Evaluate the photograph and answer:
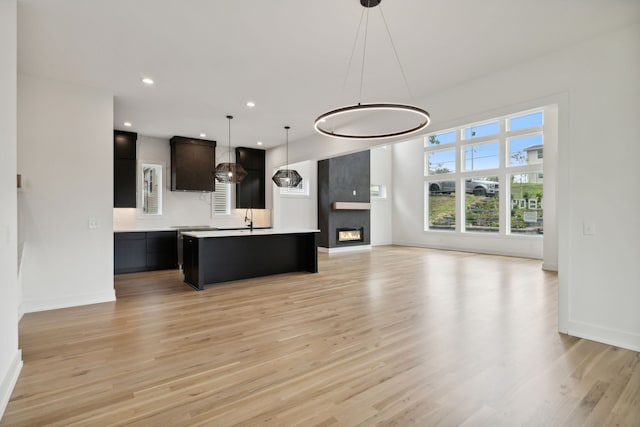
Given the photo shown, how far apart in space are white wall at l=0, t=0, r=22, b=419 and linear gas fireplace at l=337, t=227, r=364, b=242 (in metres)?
8.19

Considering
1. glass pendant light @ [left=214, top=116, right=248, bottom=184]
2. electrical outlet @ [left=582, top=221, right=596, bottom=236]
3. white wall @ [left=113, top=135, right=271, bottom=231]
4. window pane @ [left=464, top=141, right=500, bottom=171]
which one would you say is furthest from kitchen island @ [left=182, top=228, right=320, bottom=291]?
window pane @ [left=464, top=141, right=500, bottom=171]

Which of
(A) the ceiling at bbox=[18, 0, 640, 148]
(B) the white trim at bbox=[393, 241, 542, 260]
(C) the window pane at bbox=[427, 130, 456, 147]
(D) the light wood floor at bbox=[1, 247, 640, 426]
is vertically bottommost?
(D) the light wood floor at bbox=[1, 247, 640, 426]

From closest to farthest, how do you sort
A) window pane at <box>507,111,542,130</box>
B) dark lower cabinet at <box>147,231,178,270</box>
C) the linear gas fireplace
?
dark lower cabinet at <box>147,231,178,270</box> → window pane at <box>507,111,542,130</box> → the linear gas fireplace

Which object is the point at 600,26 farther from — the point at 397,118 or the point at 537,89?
the point at 397,118

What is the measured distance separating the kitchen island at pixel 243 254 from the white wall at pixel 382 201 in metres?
5.37

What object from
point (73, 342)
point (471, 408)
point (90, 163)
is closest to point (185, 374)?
point (73, 342)

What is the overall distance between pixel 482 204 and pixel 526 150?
1.85 metres

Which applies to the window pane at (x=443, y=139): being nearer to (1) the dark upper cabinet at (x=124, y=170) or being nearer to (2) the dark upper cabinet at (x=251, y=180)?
(2) the dark upper cabinet at (x=251, y=180)

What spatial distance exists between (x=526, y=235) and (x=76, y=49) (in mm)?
9780

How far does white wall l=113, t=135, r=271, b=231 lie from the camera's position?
7.31 metres

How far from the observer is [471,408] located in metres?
2.05

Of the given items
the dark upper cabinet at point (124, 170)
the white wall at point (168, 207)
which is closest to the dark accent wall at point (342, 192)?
the white wall at point (168, 207)

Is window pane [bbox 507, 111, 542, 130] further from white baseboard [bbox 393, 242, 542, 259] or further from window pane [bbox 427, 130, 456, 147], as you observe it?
white baseboard [bbox 393, 242, 542, 259]

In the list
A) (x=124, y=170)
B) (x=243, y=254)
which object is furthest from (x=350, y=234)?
(x=124, y=170)
